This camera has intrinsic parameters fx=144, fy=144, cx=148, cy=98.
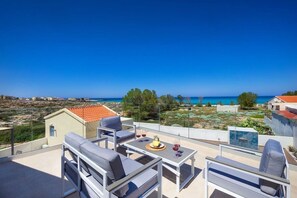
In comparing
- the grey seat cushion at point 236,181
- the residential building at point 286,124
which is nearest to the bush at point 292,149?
the residential building at point 286,124

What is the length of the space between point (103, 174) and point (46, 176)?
1.96 metres

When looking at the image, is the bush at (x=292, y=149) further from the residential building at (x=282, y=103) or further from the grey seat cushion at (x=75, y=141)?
the residential building at (x=282, y=103)

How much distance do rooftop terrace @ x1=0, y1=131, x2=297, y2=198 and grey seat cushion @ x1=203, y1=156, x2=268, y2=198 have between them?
497 millimetres

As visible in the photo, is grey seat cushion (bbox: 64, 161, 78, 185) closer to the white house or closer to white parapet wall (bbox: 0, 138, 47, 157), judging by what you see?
white parapet wall (bbox: 0, 138, 47, 157)

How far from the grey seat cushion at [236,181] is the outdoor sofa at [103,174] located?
0.70 m

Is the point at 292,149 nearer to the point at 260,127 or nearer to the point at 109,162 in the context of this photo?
the point at 109,162

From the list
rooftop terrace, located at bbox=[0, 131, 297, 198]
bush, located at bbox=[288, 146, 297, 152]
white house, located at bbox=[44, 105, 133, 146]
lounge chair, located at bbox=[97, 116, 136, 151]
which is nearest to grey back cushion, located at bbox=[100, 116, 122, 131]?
lounge chair, located at bbox=[97, 116, 136, 151]

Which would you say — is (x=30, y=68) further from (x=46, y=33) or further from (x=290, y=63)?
(x=290, y=63)

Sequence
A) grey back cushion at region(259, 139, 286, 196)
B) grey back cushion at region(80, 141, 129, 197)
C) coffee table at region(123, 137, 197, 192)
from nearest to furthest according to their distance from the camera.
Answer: grey back cushion at region(80, 141, 129, 197) < grey back cushion at region(259, 139, 286, 196) < coffee table at region(123, 137, 197, 192)

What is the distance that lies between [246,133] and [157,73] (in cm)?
1766

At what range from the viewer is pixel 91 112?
22.3 ft

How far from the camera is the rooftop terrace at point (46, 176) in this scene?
207 centimetres

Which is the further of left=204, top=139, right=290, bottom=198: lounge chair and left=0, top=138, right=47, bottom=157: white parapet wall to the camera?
left=0, top=138, right=47, bottom=157: white parapet wall

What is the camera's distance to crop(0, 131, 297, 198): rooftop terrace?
6.79 feet
